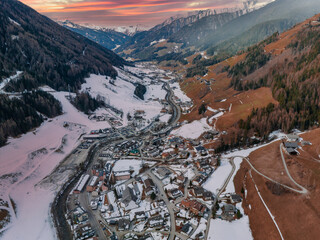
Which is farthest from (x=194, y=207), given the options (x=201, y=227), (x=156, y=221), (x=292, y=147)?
(x=292, y=147)

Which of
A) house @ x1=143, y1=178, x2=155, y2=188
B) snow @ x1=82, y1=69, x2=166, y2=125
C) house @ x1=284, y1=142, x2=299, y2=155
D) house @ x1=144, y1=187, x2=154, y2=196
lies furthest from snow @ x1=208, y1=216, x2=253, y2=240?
snow @ x1=82, y1=69, x2=166, y2=125

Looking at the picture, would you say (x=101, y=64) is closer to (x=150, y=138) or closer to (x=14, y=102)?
(x=14, y=102)

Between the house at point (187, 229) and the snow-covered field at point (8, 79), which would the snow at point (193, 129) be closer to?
the house at point (187, 229)

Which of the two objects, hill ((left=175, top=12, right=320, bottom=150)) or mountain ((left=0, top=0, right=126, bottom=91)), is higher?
mountain ((left=0, top=0, right=126, bottom=91))

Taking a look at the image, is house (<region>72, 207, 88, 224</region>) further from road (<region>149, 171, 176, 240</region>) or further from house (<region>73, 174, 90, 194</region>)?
road (<region>149, 171, 176, 240</region>)

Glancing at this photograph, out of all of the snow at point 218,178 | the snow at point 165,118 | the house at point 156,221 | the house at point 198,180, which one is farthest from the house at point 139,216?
the snow at point 165,118

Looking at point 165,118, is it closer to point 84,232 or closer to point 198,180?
point 198,180
